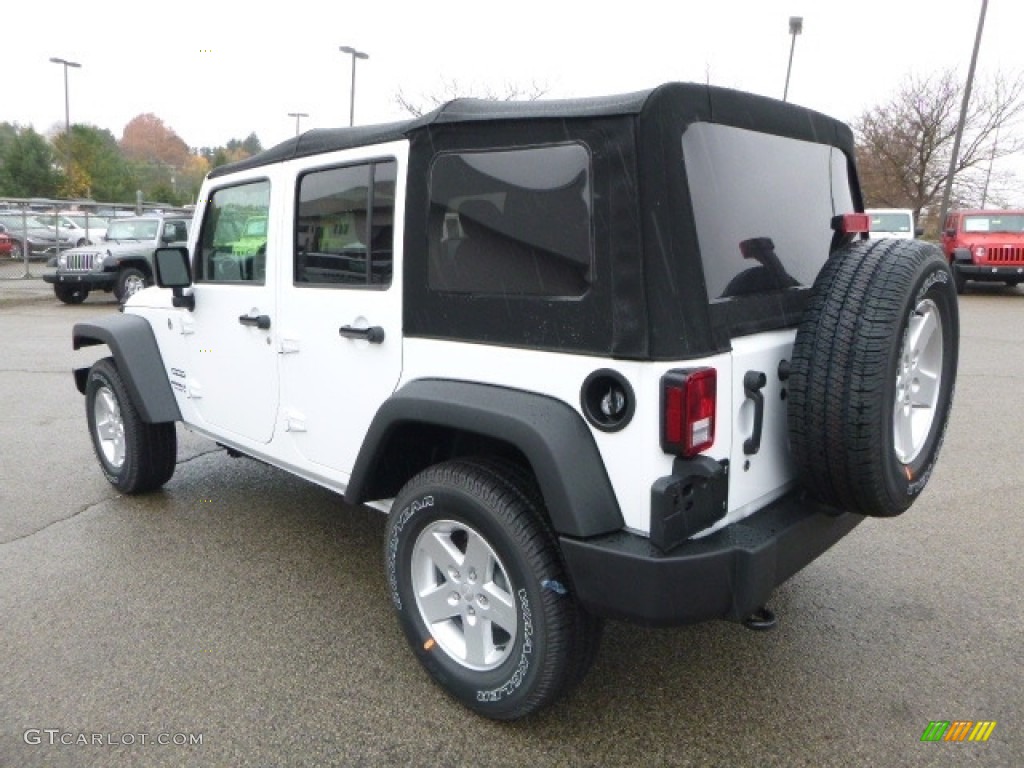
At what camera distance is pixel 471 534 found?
2.61m

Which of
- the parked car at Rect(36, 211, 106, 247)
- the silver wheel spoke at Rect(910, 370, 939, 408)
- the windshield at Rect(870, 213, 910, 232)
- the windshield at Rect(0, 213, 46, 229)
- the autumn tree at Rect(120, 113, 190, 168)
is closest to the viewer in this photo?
the silver wheel spoke at Rect(910, 370, 939, 408)

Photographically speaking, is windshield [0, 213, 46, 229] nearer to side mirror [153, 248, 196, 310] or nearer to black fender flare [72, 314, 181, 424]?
black fender flare [72, 314, 181, 424]

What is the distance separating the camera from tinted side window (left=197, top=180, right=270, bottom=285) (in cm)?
366

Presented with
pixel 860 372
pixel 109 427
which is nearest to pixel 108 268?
pixel 109 427

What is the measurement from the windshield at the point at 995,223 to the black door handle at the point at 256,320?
18.2m

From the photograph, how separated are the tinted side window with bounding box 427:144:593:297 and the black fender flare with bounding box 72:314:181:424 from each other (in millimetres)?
2305

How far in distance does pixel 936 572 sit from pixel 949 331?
1.46 meters

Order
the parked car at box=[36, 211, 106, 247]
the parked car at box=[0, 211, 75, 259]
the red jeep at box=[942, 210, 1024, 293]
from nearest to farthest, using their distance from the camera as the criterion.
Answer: the red jeep at box=[942, 210, 1024, 293] < the parked car at box=[36, 211, 106, 247] < the parked car at box=[0, 211, 75, 259]

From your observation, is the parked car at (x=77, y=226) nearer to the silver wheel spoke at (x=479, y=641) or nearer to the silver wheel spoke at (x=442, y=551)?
the silver wheel spoke at (x=442, y=551)

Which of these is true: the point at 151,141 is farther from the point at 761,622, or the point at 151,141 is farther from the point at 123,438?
the point at 761,622

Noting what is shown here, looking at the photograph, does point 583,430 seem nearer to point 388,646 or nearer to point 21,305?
point 388,646

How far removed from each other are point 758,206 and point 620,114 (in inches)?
26.2

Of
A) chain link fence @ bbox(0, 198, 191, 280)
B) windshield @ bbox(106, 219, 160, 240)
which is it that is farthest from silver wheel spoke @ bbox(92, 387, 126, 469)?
chain link fence @ bbox(0, 198, 191, 280)

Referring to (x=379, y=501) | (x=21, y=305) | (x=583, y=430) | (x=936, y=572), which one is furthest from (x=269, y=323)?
(x=21, y=305)
